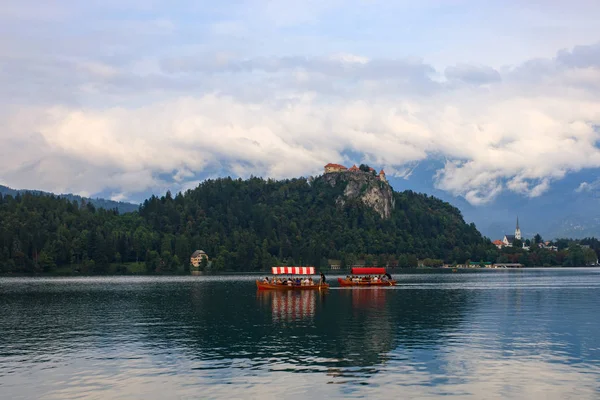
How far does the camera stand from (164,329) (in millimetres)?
94188

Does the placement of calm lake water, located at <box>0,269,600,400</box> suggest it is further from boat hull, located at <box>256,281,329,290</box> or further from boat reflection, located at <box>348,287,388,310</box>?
boat hull, located at <box>256,281,329,290</box>

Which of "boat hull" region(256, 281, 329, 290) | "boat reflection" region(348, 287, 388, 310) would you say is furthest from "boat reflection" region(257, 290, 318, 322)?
A: "boat hull" region(256, 281, 329, 290)

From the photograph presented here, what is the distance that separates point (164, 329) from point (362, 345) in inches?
1242

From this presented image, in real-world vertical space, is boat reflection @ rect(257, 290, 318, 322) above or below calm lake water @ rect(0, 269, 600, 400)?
above

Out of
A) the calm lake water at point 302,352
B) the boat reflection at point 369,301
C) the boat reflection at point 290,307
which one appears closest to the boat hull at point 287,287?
the boat reflection at point 290,307

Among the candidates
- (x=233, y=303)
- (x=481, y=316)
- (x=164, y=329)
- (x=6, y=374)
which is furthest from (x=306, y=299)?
(x=6, y=374)

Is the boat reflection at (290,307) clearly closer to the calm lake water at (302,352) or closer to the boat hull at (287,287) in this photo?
the calm lake water at (302,352)

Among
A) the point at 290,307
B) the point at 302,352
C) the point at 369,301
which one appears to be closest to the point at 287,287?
the point at 369,301

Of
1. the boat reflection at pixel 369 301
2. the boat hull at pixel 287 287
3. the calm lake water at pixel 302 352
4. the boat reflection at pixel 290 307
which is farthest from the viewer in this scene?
the boat hull at pixel 287 287

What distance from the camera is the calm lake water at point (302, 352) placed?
5541 centimetres

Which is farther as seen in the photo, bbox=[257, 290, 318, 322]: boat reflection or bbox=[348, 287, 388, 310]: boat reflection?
bbox=[348, 287, 388, 310]: boat reflection

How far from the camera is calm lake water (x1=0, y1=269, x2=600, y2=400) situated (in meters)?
55.4

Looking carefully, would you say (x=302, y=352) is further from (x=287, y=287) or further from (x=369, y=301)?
(x=287, y=287)

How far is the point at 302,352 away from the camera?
7219cm
